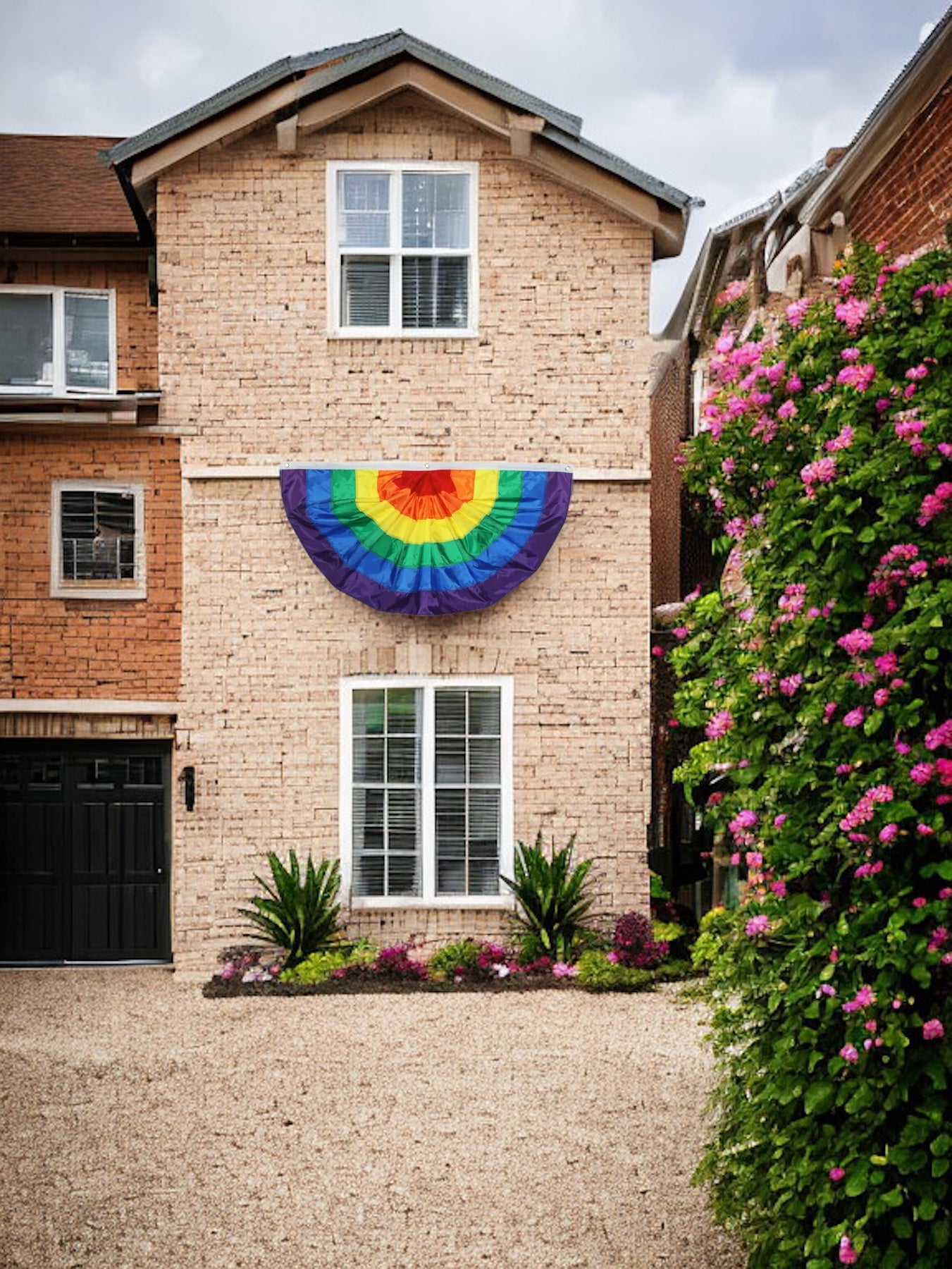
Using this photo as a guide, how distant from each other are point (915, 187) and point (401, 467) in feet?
18.0

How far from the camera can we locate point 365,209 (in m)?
13.9

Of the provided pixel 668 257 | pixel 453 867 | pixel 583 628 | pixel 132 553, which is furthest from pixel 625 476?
pixel 132 553

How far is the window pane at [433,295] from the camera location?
45.5ft

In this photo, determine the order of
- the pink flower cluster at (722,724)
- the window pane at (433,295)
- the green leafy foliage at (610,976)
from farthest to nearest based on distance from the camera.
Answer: the window pane at (433,295)
the green leafy foliage at (610,976)
the pink flower cluster at (722,724)

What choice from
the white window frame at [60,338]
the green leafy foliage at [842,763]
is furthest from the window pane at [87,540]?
the green leafy foliage at [842,763]

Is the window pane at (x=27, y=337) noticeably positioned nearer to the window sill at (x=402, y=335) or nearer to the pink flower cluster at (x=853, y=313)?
the window sill at (x=402, y=335)

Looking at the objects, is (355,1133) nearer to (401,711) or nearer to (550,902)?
(550,902)

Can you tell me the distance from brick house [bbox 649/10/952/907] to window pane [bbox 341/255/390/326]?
12.5ft

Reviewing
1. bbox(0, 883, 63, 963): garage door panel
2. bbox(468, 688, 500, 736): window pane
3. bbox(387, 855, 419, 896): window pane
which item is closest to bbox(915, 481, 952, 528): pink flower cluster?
bbox(468, 688, 500, 736): window pane

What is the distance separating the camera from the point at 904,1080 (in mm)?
5105

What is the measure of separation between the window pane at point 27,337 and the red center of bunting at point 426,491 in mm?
4176

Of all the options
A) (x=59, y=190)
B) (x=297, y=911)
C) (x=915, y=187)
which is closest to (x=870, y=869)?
(x=915, y=187)

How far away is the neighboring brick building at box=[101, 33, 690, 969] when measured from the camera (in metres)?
13.6

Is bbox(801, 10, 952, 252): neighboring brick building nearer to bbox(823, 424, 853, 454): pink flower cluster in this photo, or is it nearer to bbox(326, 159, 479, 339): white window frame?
bbox(326, 159, 479, 339): white window frame
